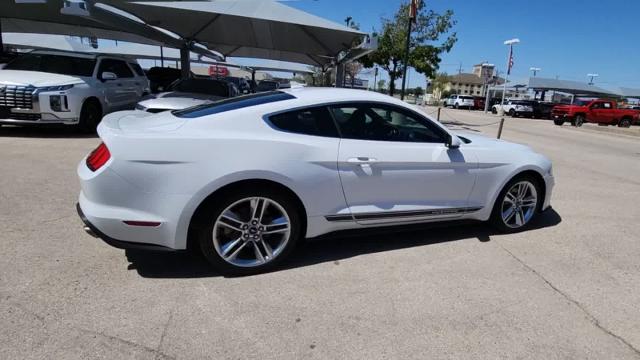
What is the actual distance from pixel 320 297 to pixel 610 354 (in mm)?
1869

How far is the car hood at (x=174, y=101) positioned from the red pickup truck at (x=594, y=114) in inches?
1022

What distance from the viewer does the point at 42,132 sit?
31.8 ft

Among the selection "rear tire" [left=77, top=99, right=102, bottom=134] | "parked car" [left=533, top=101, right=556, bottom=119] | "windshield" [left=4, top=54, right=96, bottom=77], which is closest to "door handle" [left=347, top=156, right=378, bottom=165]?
"rear tire" [left=77, top=99, right=102, bottom=134]

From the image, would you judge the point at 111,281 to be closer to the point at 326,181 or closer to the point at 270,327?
the point at 270,327

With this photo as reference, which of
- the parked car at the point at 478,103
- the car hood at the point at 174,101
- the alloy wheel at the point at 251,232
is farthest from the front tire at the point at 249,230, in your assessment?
the parked car at the point at 478,103

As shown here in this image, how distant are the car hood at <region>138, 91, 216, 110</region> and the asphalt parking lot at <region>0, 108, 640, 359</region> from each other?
156 inches

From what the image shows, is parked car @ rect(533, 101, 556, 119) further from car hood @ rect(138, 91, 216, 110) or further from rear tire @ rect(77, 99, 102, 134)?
rear tire @ rect(77, 99, 102, 134)

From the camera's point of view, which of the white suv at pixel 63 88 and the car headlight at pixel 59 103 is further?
the car headlight at pixel 59 103

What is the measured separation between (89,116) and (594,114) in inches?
1174

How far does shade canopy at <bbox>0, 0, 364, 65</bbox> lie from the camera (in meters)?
11.6

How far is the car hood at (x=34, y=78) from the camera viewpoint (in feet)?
27.2

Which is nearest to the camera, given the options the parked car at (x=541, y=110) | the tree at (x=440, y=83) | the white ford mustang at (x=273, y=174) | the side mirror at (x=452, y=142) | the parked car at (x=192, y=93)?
the white ford mustang at (x=273, y=174)

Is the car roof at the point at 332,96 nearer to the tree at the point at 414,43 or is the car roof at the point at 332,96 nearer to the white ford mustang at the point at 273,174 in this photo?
the white ford mustang at the point at 273,174

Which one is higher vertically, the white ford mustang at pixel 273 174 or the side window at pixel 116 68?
the side window at pixel 116 68
